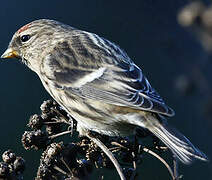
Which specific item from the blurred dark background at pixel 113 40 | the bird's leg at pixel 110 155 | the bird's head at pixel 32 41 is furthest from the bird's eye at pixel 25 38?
the bird's leg at pixel 110 155

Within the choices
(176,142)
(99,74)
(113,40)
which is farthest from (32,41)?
(113,40)

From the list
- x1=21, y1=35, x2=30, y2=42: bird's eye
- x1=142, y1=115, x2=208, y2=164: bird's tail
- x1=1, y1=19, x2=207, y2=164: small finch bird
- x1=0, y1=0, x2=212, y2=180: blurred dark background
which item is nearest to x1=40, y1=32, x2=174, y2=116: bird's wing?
x1=1, y1=19, x2=207, y2=164: small finch bird

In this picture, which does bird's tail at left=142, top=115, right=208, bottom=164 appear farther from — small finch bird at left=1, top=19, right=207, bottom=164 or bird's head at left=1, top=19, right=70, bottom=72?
bird's head at left=1, top=19, right=70, bottom=72

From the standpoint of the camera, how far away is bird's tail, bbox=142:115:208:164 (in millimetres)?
2137

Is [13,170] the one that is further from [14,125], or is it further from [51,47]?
[14,125]

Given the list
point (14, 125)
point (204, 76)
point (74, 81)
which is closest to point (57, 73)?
point (74, 81)

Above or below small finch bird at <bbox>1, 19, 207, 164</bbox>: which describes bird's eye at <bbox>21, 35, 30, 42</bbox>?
above

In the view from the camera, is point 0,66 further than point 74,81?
Yes

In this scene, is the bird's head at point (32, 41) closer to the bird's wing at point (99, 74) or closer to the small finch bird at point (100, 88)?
the small finch bird at point (100, 88)

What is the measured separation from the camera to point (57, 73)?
9.03ft

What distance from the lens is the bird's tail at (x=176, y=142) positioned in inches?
84.1

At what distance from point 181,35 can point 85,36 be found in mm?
943

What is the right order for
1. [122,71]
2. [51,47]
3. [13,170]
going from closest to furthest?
[13,170] → [122,71] → [51,47]

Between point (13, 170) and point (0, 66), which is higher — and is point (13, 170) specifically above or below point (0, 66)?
above
